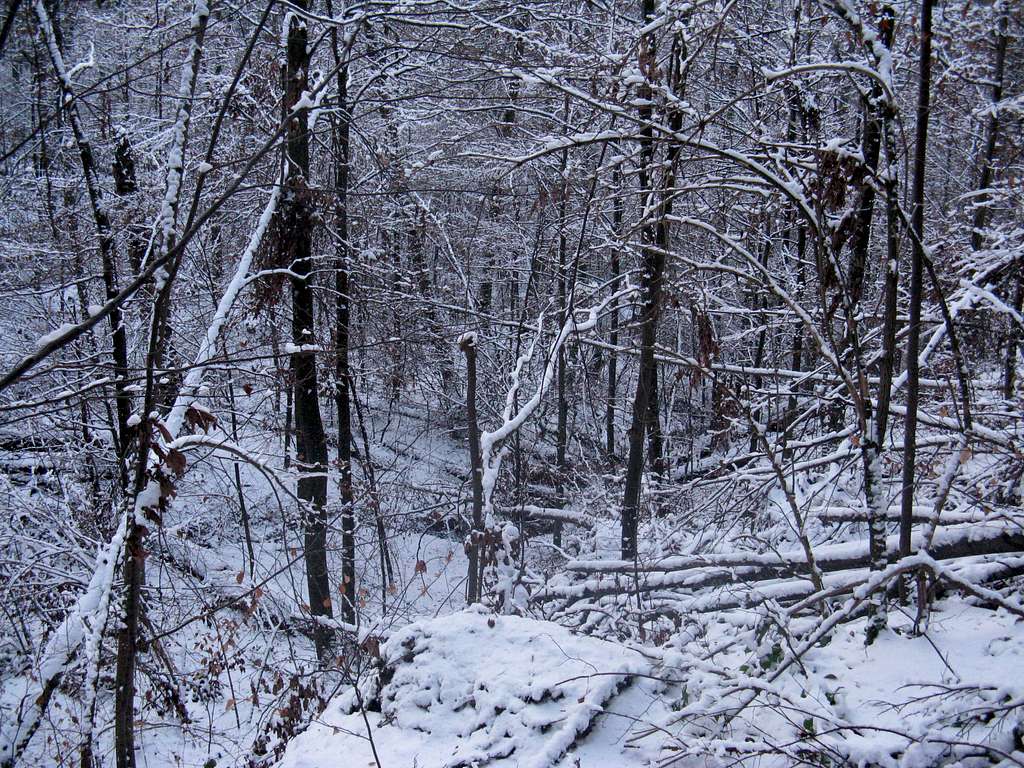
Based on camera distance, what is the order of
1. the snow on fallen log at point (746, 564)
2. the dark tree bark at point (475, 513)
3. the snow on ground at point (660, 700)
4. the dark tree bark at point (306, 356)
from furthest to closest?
1. the dark tree bark at point (306, 356)
2. the dark tree bark at point (475, 513)
3. the snow on fallen log at point (746, 564)
4. the snow on ground at point (660, 700)

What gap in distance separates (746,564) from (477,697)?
2.14 meters

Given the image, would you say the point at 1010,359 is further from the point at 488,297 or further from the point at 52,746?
the point at 488,297

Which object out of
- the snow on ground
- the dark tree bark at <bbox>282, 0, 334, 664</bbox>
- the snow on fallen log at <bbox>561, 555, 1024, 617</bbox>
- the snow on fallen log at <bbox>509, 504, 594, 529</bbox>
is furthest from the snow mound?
the snow on fallen log at <bbox>509, 504, 594, 529</bbox>

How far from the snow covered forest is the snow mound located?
2 centimetres

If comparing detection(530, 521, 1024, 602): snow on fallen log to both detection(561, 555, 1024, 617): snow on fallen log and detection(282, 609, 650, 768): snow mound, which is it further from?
detection(282, 609, 650, 768): snow mound

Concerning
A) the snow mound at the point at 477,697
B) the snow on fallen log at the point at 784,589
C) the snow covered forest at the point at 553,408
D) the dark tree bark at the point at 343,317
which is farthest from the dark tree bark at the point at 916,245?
the dark tree bark at the point at 343,317

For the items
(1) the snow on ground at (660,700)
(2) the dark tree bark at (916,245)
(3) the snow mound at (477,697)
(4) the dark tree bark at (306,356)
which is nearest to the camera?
(1) the snow on ground at (660,700)

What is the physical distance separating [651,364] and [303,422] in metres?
4.48

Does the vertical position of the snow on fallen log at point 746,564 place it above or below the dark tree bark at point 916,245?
below

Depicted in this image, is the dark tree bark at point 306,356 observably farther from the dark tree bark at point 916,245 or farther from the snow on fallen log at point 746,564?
the dark tree bark at point 916,245

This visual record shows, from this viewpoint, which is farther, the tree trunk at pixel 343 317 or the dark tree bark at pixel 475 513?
the tree trunk at pixel 343 317

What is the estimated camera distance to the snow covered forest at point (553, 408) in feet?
9.14

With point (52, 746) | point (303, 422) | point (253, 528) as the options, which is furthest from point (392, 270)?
point (253, 528)

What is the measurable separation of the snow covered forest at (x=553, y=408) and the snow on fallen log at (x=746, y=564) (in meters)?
0.02
